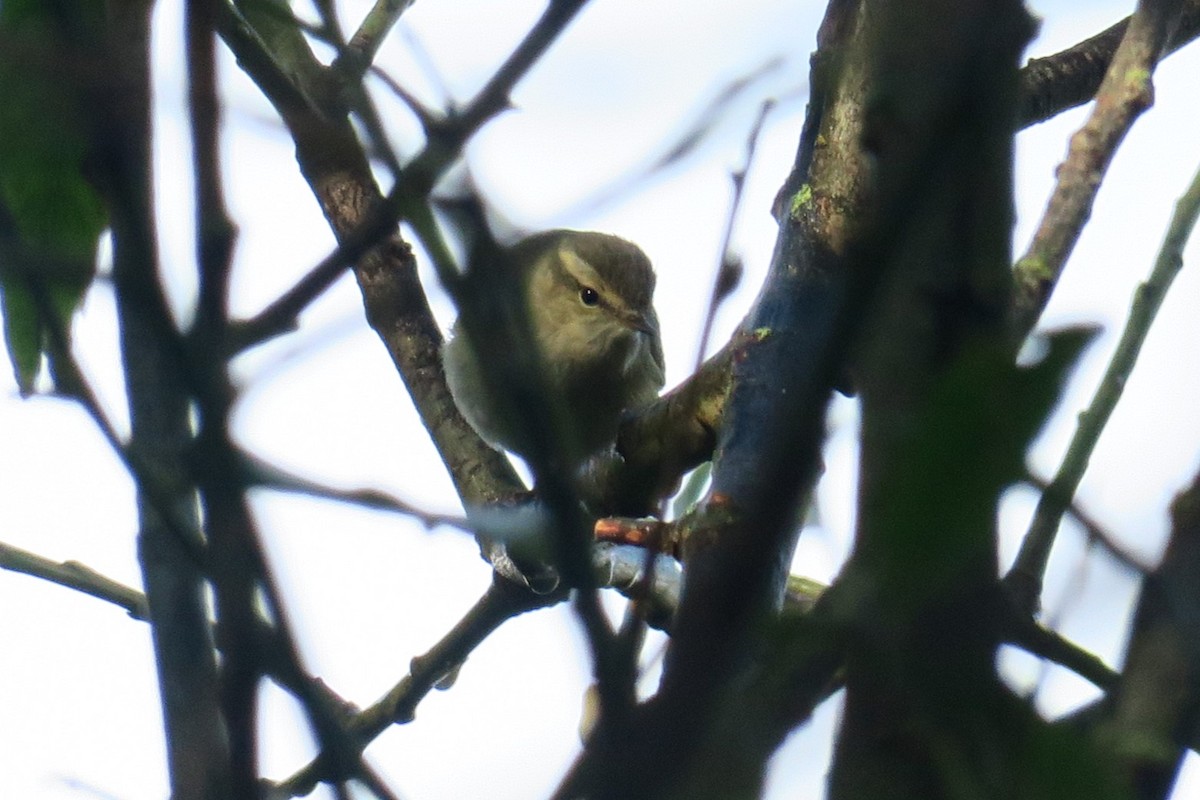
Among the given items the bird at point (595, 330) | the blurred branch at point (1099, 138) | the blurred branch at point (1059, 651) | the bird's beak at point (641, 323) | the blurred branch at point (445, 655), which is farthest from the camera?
the bird's beak at point (641, 323)

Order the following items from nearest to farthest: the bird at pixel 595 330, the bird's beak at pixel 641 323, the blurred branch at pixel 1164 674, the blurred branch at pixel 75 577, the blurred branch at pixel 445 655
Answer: the blurred branch at pixel 1164 674
the blurred branch at pixel 75 577
the blurred branch at pixel 445 655
the bird at pixel 595 330
the bird's beak at pixel 641 323

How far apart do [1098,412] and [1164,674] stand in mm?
1027

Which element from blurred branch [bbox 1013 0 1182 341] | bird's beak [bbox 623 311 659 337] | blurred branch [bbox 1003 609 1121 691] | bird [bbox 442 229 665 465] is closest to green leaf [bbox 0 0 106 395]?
blurred branch [bbox 1003 609 1121 691]

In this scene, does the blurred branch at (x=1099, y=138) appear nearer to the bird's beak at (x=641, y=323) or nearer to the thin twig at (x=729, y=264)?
the thin twig at (x=729, y=264)

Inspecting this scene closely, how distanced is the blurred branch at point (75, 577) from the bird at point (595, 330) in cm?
206

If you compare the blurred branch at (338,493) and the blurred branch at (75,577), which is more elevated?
the blurred branch at (75,577)

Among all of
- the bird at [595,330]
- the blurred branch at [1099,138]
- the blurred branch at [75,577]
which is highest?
the bird at [595,330]

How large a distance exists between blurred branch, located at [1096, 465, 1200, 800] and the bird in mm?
4552

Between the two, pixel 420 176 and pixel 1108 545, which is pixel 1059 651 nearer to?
pixel 1108 545

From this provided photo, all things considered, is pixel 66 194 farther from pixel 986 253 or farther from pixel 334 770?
pixel 986 253

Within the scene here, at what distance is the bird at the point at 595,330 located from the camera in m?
6.52

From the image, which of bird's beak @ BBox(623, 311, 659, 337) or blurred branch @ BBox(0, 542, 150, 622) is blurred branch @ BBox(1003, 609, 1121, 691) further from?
bird's beak @ BBox(623, 311, 659, 337)

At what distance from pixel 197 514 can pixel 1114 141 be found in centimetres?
163

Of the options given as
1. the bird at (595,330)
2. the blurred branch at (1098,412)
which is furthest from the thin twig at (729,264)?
the bird at (595,330)
